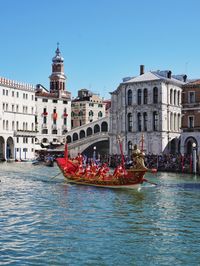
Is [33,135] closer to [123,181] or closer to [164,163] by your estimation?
[164,163]

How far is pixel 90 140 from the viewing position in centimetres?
5875

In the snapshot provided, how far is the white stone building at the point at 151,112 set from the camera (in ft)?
153

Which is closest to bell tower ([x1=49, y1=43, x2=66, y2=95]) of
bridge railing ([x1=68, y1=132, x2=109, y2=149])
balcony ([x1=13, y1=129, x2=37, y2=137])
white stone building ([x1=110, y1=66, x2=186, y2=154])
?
balcony ([x1=13, y1=129, x2=37, y2=137])

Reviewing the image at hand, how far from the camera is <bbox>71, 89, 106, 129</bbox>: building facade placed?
7575 centimetres

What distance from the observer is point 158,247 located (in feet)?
41.6

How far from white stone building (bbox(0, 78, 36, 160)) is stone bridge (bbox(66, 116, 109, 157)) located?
17.6 feet

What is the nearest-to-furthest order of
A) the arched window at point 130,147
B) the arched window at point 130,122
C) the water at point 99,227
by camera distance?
the water at point 99,227 < the arched window at point 130,147 < the arched window at point 130,122

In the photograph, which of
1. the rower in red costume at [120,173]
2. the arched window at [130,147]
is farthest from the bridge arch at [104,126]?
the rower in red costume at [120,173]

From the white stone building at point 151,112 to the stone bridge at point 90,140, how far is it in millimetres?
8314

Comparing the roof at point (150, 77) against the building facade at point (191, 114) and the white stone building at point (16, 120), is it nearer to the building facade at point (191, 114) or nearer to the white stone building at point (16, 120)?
the building facade at point (191, 114)

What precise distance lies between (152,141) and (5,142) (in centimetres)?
1980

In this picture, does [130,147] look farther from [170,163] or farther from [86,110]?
[86,110]

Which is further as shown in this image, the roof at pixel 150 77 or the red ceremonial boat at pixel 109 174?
A: the roof at pixel 150 77

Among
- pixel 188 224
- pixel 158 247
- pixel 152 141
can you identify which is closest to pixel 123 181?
pixel 188 224
